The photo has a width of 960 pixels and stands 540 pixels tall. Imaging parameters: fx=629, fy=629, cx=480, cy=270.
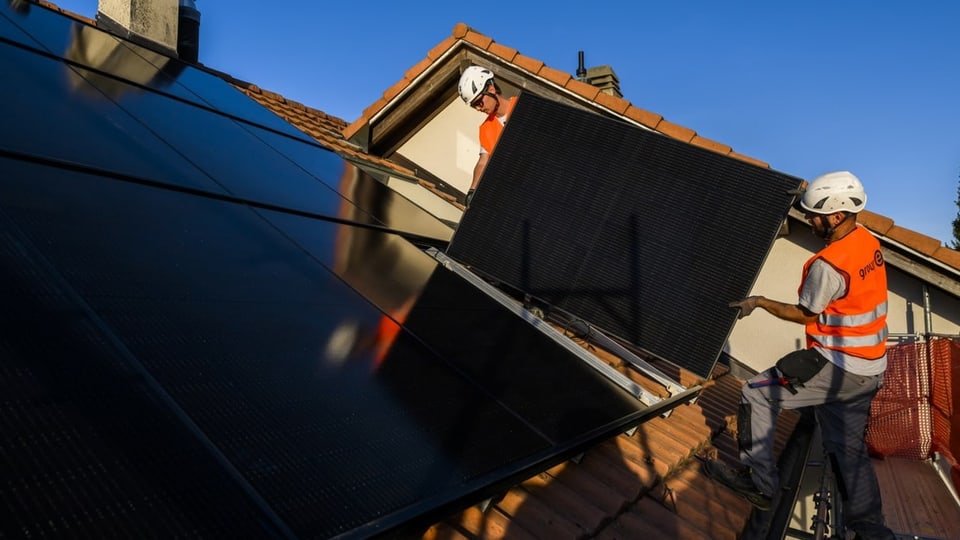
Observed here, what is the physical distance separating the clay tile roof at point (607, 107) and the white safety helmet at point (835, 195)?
0.83 m

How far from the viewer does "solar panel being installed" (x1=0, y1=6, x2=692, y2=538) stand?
1.33 metres

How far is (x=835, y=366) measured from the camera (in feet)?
11.9

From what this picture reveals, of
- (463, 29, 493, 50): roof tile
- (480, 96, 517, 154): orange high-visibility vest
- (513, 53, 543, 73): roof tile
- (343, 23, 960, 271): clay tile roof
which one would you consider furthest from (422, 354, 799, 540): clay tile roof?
(463, 29, 493, 50): roof tile

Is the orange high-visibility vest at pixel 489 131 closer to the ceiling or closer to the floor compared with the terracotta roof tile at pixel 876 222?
closer to the ceiling

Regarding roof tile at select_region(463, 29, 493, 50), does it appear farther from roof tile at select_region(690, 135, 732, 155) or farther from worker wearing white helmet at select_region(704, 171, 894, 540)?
worker wearing white helmet at select_region(704, 171, 894, 540)

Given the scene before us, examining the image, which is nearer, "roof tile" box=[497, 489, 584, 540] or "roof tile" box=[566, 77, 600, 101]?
"roof tile" box=[497, 489, 584, 540]

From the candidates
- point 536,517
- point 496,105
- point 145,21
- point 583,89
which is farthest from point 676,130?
point 145,21

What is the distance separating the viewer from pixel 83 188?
2.47 m

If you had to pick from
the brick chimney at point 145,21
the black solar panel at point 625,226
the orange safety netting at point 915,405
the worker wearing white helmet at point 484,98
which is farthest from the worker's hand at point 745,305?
the brick chimney at point 145,21

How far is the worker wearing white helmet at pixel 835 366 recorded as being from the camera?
11.3ft

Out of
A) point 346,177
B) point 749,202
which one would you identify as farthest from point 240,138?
point 749,202

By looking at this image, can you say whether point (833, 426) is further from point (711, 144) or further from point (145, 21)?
point (145, 21)

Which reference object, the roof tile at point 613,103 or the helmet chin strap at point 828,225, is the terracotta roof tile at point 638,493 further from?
the roof tile at point 613,103

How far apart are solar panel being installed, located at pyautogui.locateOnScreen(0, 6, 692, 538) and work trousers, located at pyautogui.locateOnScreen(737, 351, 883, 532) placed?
64 cm
